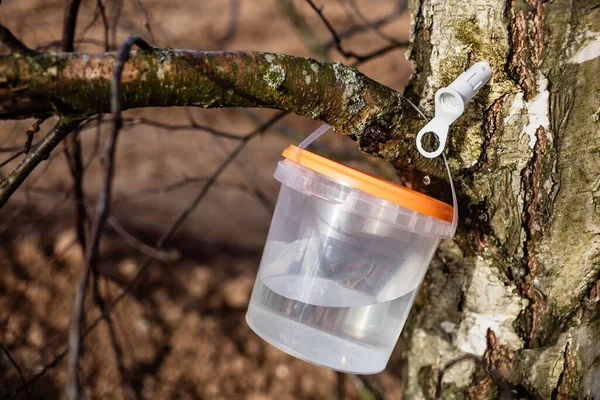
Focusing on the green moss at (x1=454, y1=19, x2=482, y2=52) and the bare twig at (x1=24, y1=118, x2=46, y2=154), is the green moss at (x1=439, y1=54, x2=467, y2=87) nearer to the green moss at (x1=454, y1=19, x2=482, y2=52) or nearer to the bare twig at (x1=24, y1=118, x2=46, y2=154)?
the green moss at (x1=454, y1=19, x2=482, y2=52)

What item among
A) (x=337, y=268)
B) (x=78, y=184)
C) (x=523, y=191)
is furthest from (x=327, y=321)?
(x=78, y=184)

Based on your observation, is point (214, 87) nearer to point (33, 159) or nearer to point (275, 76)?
point (275, 76)

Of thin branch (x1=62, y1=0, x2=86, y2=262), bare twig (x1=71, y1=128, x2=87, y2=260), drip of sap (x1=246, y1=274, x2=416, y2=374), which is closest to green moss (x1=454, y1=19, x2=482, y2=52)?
drip of sap (x1=246, y1=274, x2=416, y2=374)

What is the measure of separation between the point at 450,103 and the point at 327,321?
40 centimetres

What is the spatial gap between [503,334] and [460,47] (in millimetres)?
519

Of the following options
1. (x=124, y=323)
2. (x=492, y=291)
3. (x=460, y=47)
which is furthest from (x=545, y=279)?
(x=124, y=323)

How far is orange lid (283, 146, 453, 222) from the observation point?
890mm

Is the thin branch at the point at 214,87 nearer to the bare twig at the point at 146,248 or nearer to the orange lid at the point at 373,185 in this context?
the orange lid at the point at 373,185

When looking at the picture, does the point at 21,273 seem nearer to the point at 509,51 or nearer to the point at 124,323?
the point at 124,323

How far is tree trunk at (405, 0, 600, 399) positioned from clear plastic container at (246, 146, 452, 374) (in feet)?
0.52

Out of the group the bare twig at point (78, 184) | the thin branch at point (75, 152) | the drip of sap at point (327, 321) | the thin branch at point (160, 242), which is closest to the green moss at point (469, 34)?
the drip of sap at point (327, 321)

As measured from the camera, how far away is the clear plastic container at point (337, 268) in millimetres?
935

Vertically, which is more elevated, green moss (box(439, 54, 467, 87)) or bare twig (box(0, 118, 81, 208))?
green moss (box(439, 54, 467, 87))

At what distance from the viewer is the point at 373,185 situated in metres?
0.89
